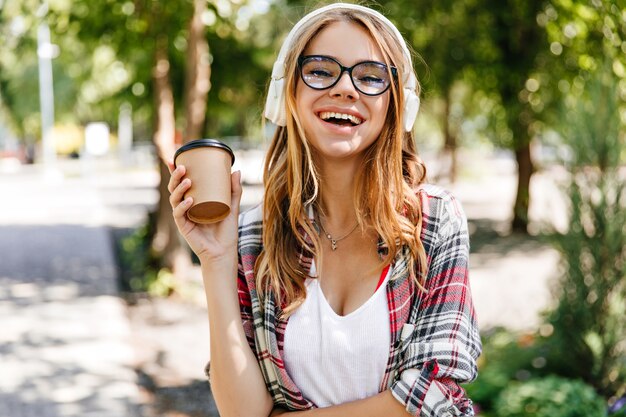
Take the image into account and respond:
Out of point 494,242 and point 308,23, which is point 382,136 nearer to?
point 308,23

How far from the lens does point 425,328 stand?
65.5 inches

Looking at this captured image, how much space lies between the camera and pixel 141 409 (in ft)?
17.0

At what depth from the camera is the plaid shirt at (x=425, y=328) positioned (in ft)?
5.32

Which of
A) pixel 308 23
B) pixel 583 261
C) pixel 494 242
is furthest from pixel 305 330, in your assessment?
pixel 494 242

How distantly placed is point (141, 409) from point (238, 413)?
3.77 m

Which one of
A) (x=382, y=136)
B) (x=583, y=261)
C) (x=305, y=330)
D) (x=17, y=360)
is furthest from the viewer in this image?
(x=17, y=360)

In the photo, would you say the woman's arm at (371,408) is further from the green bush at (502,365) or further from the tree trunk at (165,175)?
the tree trunk at (165,175)

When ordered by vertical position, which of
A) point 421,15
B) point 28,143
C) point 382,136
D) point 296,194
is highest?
point 421,15

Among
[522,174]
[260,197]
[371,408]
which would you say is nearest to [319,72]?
[371,408]

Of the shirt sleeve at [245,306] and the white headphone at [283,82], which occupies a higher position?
the white headphone at [283,82]

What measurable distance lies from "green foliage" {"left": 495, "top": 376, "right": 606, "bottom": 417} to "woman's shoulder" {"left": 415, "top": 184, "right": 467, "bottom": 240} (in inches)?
89.7

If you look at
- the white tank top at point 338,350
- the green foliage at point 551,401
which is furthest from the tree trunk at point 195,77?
the white tank top at point 338,350

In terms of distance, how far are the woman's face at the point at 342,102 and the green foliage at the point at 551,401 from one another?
99.3 inches

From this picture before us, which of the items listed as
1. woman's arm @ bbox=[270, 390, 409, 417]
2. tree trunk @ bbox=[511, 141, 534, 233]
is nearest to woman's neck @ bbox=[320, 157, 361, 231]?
woman's arm @ bbox=[270, 390, 409, 417]
